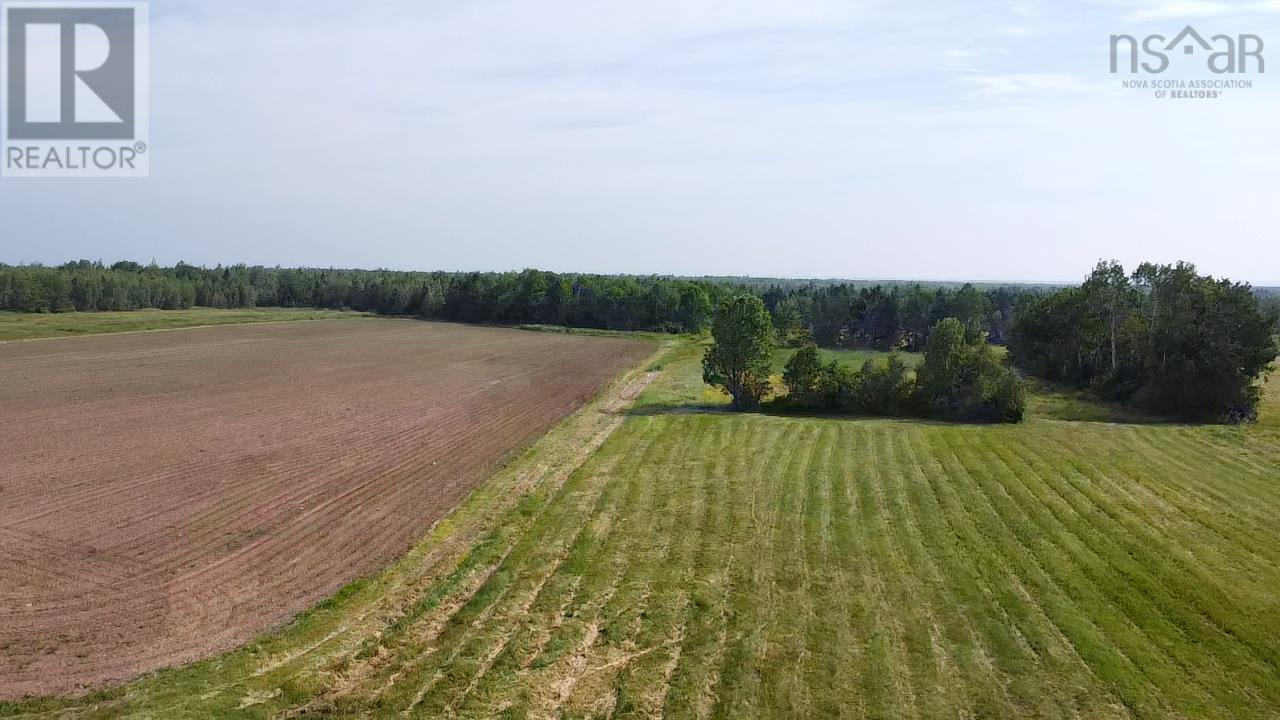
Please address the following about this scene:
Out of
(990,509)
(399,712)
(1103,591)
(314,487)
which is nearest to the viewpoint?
(399,712)

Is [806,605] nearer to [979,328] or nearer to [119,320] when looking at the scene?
[979,328]

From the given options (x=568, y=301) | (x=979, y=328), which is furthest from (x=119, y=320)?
(x=979, y=328)

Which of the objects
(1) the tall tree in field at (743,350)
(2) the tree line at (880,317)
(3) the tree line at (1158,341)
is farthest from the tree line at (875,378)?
(2) the tree line at (880,317)

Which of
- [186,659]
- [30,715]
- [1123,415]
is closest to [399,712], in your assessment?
[186,659]

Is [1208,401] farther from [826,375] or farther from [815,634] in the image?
[815,634]

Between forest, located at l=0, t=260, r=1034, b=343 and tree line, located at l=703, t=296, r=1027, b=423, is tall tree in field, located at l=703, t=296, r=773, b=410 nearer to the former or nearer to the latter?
tree line, located at l=703, t=296, r=1027, b=423
